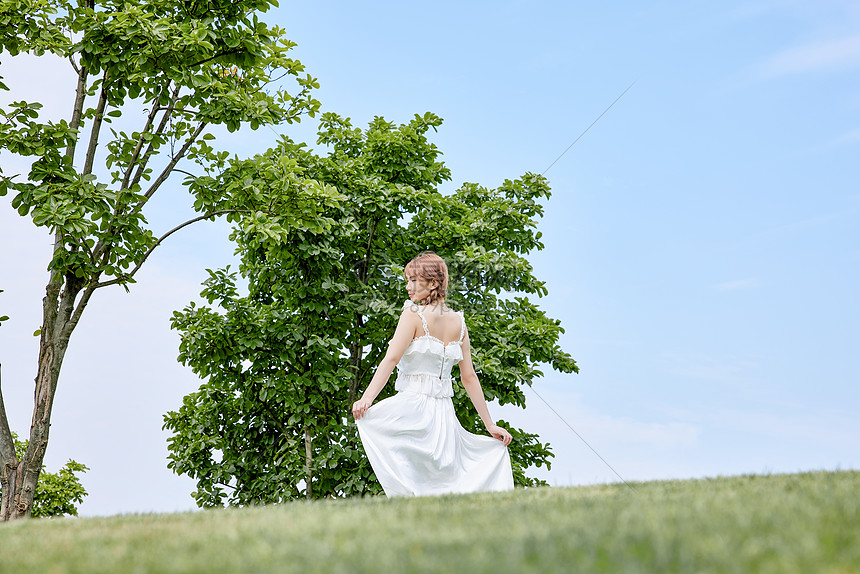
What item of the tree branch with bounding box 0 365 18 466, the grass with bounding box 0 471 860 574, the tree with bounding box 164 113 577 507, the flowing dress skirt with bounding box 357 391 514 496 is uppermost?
the tree with bounding box 164 113 577 507

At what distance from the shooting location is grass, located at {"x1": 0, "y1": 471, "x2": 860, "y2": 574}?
12.7ft

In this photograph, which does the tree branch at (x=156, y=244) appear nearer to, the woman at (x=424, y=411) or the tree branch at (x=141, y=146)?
the tree branch at (x=141, y=146)

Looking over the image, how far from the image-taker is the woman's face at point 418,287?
30.6 ft

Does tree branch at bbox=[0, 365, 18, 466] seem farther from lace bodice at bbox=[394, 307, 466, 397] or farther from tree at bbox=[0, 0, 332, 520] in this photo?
lace bodice at bbox=[394, 307, 466, 397]

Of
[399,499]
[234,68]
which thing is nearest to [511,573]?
[399,499]

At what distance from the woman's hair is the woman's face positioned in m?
0.04

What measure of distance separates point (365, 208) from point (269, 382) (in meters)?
4.44

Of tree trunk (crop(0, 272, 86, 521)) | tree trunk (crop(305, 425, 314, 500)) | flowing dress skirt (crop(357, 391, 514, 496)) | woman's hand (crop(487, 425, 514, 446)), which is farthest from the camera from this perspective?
tree trunk (crop(305, 425, 314, 500))

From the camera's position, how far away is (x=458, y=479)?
374 inches

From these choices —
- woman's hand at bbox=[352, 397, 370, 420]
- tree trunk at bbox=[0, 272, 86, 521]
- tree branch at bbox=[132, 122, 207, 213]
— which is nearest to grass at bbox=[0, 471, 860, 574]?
woman's hand at bbox=[352, 397, 370, 420]

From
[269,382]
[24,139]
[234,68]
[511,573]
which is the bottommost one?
[511,573]

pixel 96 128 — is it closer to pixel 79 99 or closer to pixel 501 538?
pixel 79 99

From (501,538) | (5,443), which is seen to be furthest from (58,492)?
(501,538)

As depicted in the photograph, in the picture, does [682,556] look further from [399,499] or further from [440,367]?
[440,367]
